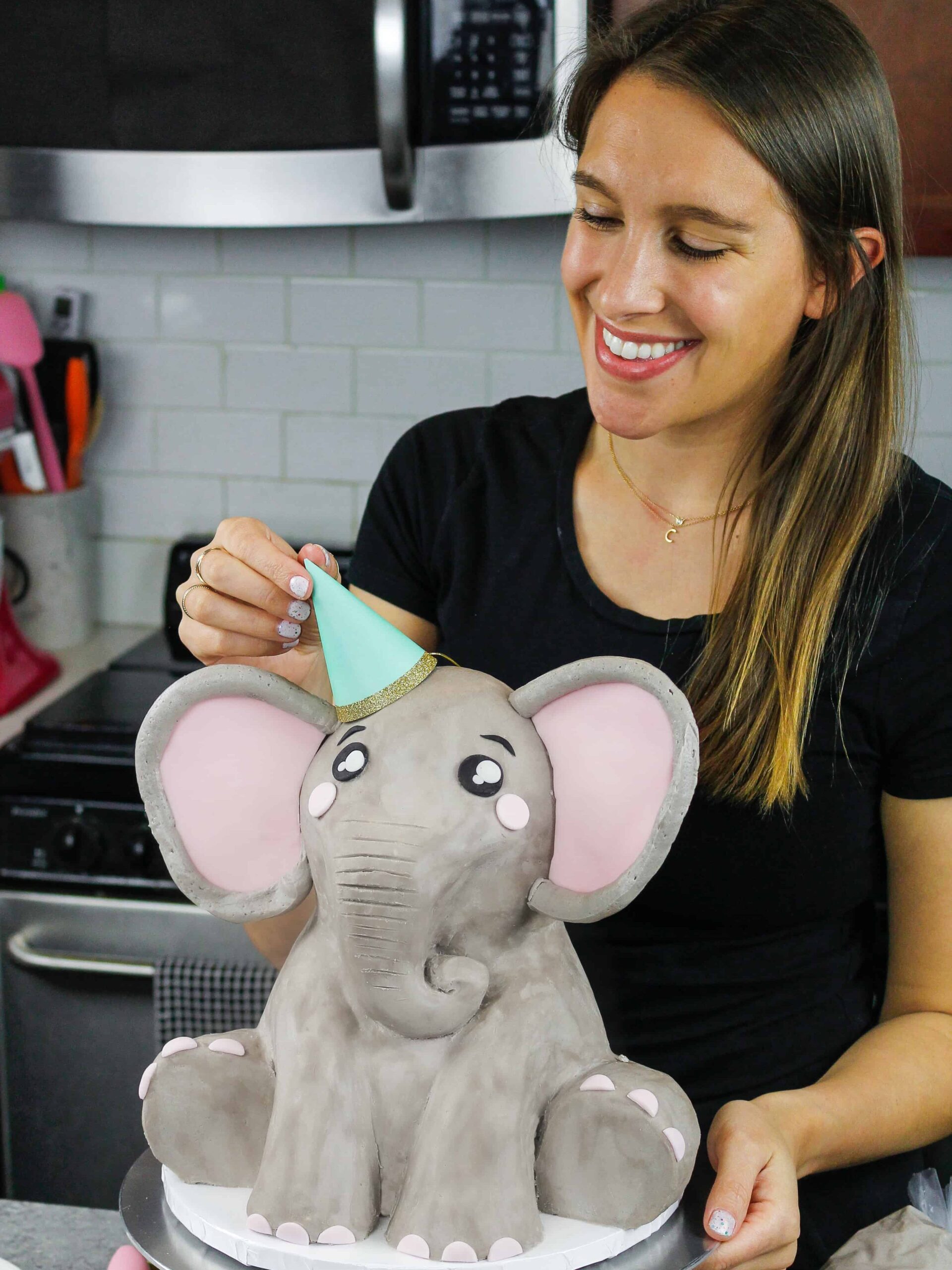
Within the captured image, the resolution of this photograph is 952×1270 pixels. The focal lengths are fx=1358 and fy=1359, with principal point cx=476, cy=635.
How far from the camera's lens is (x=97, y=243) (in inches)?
78.0

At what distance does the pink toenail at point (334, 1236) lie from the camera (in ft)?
2.22

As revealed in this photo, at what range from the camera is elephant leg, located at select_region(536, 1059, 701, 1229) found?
0.68 m

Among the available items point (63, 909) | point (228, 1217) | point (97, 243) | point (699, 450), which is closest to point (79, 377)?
point (97, 243)

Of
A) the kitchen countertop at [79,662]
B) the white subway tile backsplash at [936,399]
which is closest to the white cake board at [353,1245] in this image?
the kitchen countertop at [79,662]

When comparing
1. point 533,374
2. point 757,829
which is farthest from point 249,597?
point 533,374

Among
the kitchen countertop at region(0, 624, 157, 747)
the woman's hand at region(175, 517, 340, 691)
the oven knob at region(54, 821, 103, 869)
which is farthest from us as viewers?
the kitchen countertop at region(0, 624, 157, 747)

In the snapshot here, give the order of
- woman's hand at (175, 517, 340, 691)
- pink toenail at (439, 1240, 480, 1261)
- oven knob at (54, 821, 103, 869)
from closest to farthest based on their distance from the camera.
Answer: pink toenail at (439, 1240, 480, 1261) < woman's hand at (175, 517, 340, 691) < oven knob at (54, 821, 103, 869)

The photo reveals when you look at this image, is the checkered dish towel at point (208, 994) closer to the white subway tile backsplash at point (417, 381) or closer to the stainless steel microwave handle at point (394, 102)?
the white subway tile backsplash at point (417, 381)

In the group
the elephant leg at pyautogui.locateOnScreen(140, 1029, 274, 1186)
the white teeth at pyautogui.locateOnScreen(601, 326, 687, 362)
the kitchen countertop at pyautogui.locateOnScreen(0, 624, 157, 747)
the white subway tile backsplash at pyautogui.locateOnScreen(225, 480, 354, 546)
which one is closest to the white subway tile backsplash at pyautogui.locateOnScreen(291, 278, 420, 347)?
the white subway tile backsplash at pyautogui.locateOnScreen(225, 480, 354, 546)

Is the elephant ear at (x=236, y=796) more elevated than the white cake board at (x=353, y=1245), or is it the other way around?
the elephant ear at (x=236, y=796)

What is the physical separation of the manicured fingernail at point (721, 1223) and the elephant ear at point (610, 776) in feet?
0.56

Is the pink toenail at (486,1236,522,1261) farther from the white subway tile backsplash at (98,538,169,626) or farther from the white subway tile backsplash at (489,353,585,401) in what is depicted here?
the white subway tile backsplash at (98,538,169,626)

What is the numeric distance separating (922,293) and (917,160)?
22 cm

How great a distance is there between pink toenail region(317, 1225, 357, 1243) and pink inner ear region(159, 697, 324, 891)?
179 mm
